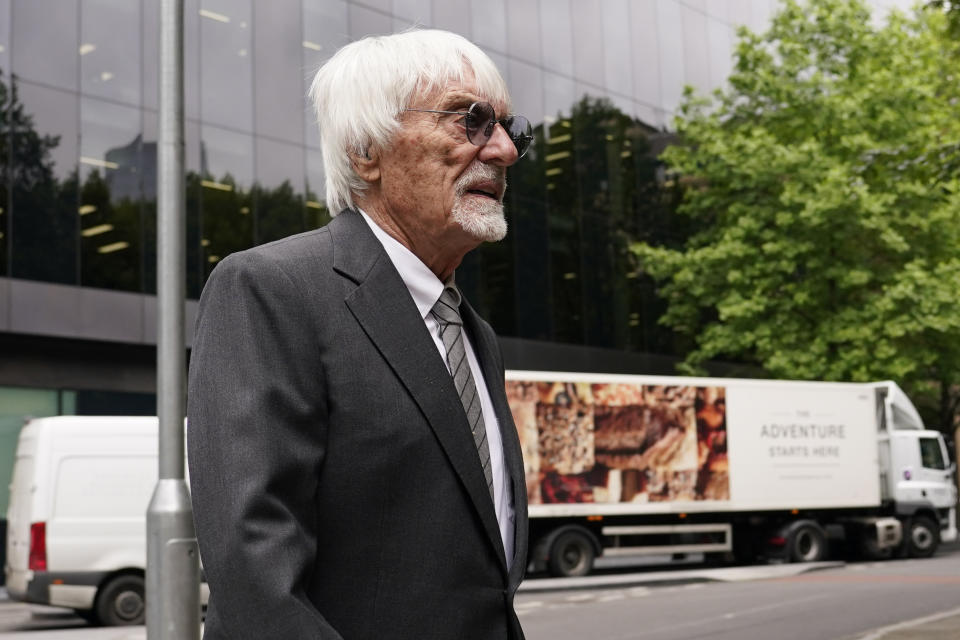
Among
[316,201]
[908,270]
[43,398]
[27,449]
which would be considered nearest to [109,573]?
[27,449]

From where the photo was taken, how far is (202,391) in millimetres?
1852

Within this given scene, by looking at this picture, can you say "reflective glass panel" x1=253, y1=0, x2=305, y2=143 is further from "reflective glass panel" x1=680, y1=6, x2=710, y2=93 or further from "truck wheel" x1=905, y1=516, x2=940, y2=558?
"truck wheel" x1=905, y1=516, x2=940, y2=558

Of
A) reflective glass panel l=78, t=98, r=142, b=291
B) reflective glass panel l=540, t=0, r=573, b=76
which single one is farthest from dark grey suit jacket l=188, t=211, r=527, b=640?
reflective glass panel l=540, t=0, r=573, b=76

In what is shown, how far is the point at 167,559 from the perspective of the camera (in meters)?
6.75

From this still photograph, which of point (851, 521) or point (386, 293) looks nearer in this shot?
point (386, 293)

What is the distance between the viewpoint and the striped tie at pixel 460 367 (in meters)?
2.07

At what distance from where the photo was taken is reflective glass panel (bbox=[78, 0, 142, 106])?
18.5m

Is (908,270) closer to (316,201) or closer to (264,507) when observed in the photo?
(316,201)

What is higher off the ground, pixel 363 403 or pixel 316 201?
pixel 316 201

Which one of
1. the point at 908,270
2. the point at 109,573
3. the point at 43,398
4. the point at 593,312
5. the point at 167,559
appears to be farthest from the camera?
the point at 593,312

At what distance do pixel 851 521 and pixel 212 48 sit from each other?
45.5 feet

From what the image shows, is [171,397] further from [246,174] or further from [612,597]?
[246,174]

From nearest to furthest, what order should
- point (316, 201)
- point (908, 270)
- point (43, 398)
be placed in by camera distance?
point (43, 398) < point (316, 201) < point (908, 270)

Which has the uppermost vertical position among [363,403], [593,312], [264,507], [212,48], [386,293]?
[212,48]
